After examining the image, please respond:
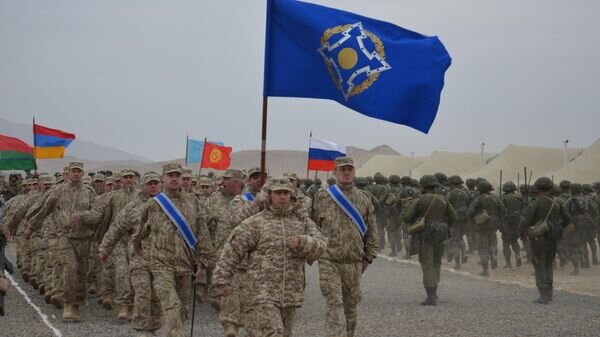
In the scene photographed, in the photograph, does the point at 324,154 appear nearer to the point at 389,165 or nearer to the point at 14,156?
the point at 14,156

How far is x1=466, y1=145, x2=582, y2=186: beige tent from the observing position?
146 feet

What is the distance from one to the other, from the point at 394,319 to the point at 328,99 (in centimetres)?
428

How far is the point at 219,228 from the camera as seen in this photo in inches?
440

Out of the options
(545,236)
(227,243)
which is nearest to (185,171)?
(227,243)

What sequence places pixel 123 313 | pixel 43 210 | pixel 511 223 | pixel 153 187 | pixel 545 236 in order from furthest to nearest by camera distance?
pixel 511 223 → pixel 545 236 → pixel 43 210 → pixel 123 313 → pixel 153 187

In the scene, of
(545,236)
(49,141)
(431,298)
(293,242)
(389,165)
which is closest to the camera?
(293,242)

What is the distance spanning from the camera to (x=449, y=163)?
58.0m

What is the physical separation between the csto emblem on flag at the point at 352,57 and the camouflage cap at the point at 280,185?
6.90ft

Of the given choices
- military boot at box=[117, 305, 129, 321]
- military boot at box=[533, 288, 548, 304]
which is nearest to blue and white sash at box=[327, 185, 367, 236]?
military boot at box=[117, 305, 129, 321]

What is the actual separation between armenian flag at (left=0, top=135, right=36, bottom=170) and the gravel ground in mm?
8954

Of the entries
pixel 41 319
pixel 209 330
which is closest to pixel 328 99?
pixel 209 330

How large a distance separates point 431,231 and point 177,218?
621 centimetres

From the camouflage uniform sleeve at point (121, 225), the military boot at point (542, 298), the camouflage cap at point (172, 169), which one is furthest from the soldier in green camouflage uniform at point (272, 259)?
the military boot at point (542, 298)

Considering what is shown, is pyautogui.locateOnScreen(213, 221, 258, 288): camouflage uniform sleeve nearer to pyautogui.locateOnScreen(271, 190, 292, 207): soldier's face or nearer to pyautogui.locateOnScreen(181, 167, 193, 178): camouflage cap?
pyautogui.locateOnScreen(271, 190, 292, 207): soldier's face
